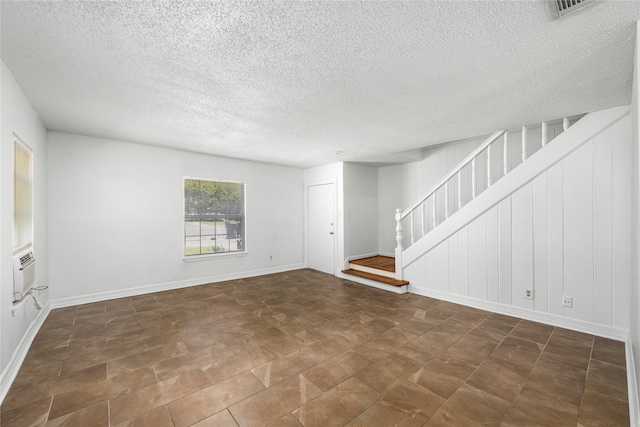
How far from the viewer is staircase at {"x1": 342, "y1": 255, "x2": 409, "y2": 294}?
460 centimetres

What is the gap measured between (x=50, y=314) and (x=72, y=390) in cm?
224

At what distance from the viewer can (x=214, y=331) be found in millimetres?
3115

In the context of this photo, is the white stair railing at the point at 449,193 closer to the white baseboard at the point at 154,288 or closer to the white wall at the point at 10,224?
the white baseboard at the point at 154,288

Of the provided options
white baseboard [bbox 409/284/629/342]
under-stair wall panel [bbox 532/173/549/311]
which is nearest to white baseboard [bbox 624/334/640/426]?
white baseboard [bbox 409/284/629/342]

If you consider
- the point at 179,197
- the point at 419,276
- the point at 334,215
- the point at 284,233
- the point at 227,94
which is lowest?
the point at 419,276

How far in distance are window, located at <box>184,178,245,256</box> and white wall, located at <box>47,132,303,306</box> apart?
0.52 ft

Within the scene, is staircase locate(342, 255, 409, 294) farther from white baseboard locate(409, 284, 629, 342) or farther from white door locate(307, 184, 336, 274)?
white door locate(307, 184, 336, 274)

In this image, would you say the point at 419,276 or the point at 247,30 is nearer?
the point at 247,30

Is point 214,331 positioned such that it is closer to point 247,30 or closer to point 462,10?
point 247,30

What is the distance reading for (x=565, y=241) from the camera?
317cm

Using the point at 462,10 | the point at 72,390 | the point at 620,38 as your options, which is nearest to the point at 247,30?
the point at 462,10

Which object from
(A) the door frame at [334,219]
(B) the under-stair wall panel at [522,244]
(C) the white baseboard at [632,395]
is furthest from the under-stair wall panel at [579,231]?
(A) the door frame at [334,219]

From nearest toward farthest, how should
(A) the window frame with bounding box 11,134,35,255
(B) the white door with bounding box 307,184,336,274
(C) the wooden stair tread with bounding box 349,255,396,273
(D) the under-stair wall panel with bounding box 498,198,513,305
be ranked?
1. (A) the window frame with bounding box 11,134,35,255
2. (D) the under-stair wall panel with bounding box 498,198,513,305
3. (C) the wooden stair tread with bounding box 349,255,396,273
4. (B) the white door with bounding box 307,184,336,274

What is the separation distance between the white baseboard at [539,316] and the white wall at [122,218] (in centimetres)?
384
